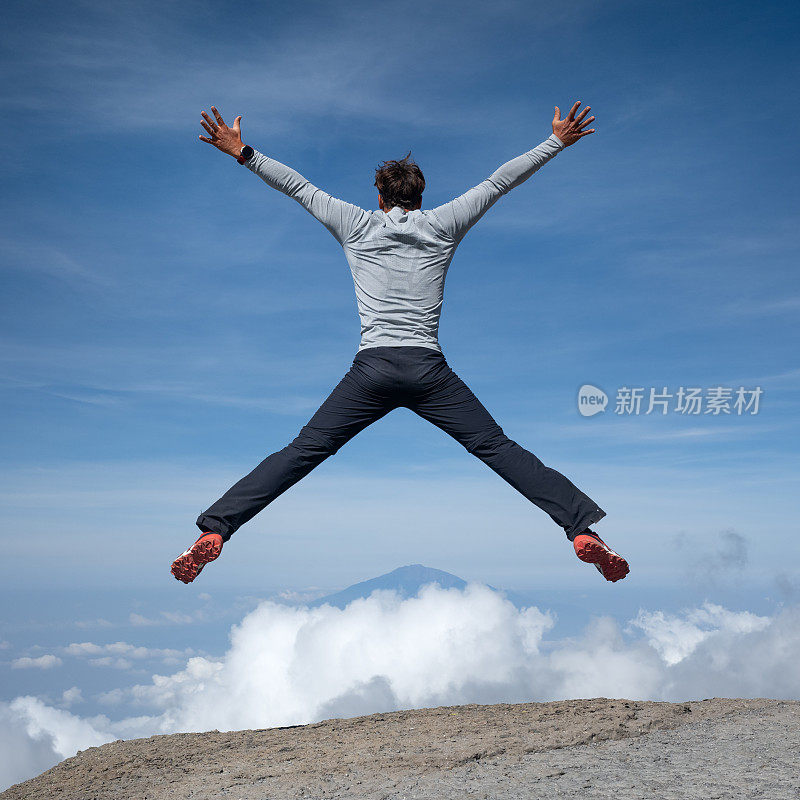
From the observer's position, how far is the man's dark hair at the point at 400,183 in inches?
272

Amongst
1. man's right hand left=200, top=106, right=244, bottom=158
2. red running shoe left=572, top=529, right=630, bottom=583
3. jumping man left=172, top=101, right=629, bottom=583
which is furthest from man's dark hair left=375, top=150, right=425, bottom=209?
red running shoe left=572, top=529, right=630, bottom=583

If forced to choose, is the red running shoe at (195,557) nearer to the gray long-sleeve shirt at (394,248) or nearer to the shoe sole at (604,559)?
the gray long-sleeve shirt at (394,248)

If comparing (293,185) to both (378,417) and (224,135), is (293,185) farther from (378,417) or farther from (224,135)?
(378,417)

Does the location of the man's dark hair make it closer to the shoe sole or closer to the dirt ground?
the shoe sole

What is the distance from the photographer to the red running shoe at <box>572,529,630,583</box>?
6609mm

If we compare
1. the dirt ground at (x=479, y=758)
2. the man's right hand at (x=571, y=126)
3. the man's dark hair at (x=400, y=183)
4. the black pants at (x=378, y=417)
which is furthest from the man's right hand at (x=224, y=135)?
the dirt ground at (x=479, y=758)

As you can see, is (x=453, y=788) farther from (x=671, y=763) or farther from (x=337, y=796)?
(x=671, y=763)

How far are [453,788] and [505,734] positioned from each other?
4.17 feet

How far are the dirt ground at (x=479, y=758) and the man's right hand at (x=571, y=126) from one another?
17.4 ft

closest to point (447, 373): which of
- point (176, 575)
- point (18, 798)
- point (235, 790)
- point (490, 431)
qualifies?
point (490, 431)

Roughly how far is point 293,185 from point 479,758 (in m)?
5.08

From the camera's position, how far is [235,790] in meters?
6.65

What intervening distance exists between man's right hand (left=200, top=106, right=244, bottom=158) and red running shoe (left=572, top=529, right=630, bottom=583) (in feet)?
14.5

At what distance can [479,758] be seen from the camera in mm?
6629
